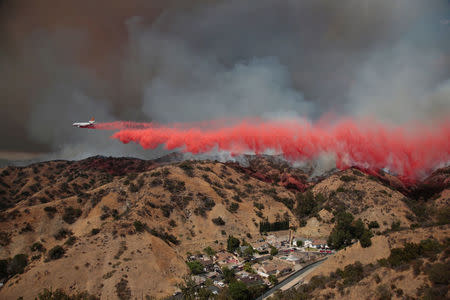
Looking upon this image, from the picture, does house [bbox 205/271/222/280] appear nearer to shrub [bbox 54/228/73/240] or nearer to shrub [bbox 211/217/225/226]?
shrub [bbox 211/217/225/226]

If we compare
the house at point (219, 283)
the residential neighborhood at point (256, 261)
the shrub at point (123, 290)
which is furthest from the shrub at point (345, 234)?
the shrub at point (123, 290)

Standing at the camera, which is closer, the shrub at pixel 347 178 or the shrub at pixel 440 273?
the shrub at pixel 440 273

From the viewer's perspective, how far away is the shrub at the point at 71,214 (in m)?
93.6

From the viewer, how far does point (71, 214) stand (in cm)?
9575

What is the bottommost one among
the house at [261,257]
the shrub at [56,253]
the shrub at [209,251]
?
the house at [261,257]

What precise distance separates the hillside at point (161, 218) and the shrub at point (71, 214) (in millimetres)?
310

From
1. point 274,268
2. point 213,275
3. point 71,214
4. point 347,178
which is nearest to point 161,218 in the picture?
point 71,214

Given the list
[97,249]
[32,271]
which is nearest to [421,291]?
[97,249]

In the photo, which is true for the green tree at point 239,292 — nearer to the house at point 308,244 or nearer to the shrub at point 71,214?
the house at point 308,244

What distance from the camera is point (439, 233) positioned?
39844 mm

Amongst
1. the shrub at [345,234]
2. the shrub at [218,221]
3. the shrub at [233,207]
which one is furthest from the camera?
the shrub at [233,207]

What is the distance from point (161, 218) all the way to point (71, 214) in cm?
3173

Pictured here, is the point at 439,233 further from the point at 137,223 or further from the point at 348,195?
the point at 348,195

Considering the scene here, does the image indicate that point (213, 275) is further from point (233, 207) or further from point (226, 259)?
point (233, 207)
